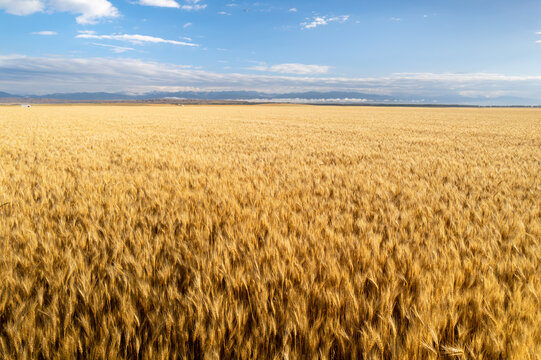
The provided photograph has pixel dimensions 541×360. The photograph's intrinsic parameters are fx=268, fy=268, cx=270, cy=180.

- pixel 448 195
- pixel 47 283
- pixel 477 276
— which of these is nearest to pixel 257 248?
pixel 47 283

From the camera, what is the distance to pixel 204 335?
1267 mm

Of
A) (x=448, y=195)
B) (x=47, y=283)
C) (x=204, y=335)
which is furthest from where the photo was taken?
(x=448, y=195)

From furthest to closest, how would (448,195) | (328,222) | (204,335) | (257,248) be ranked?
(448,195) → (328,222) → (257,248) → (204,335)

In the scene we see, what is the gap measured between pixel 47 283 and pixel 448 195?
4756 mm

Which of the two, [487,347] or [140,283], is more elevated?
[140,283]

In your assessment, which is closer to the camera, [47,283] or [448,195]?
[47,283]

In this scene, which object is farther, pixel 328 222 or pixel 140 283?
pixel 328 222

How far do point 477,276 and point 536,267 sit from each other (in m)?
0.62

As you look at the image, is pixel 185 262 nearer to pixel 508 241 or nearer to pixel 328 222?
pixel 328 222

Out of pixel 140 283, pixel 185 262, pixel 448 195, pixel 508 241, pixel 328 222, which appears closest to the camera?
pixel 140 283

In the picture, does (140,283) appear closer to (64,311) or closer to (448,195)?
(64,311)

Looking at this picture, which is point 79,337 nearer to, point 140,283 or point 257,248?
point 140,283

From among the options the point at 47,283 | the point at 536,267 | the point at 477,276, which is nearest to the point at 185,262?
the point at 47,283

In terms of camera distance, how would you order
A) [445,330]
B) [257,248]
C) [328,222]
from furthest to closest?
[328,222] < [257,248] < [445,330]
